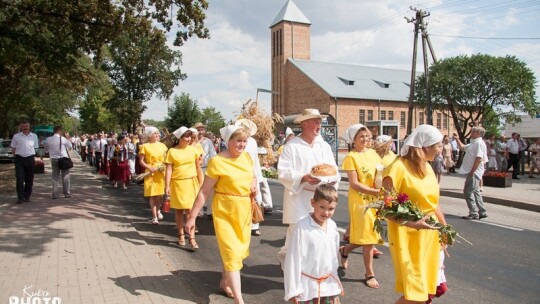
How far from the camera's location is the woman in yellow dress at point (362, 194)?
16.8 ft

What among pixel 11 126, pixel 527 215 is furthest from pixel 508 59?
pixel 11 126

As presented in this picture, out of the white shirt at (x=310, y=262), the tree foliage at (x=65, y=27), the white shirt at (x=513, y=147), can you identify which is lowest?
the white shirt at (x=310, y=262)

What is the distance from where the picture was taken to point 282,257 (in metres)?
5.07

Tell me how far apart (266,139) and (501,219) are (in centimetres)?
544

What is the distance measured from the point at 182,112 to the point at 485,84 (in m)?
38.1

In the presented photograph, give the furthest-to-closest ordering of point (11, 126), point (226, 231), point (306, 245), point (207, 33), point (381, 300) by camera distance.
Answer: point (11, 126), point (207, 33), point (381, 300), point (226, 231), point (306, 245)

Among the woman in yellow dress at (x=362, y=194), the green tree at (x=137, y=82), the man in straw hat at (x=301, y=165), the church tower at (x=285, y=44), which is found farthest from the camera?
the church tower at (x=285, y=44)

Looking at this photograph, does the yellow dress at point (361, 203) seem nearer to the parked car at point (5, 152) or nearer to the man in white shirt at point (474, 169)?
the man in white shirt at point (474, 169)

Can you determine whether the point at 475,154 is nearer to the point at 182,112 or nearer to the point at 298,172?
the point at 298,172

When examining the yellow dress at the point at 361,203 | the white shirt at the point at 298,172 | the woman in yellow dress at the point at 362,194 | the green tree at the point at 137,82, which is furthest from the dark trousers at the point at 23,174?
the green tree at the point at 137,82

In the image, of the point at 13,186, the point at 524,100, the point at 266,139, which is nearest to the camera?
the point at 266,139

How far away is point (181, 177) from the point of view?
7.18 metres

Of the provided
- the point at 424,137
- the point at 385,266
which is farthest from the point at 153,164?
the point at 424,137

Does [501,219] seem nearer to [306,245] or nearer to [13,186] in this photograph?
[306,245]
